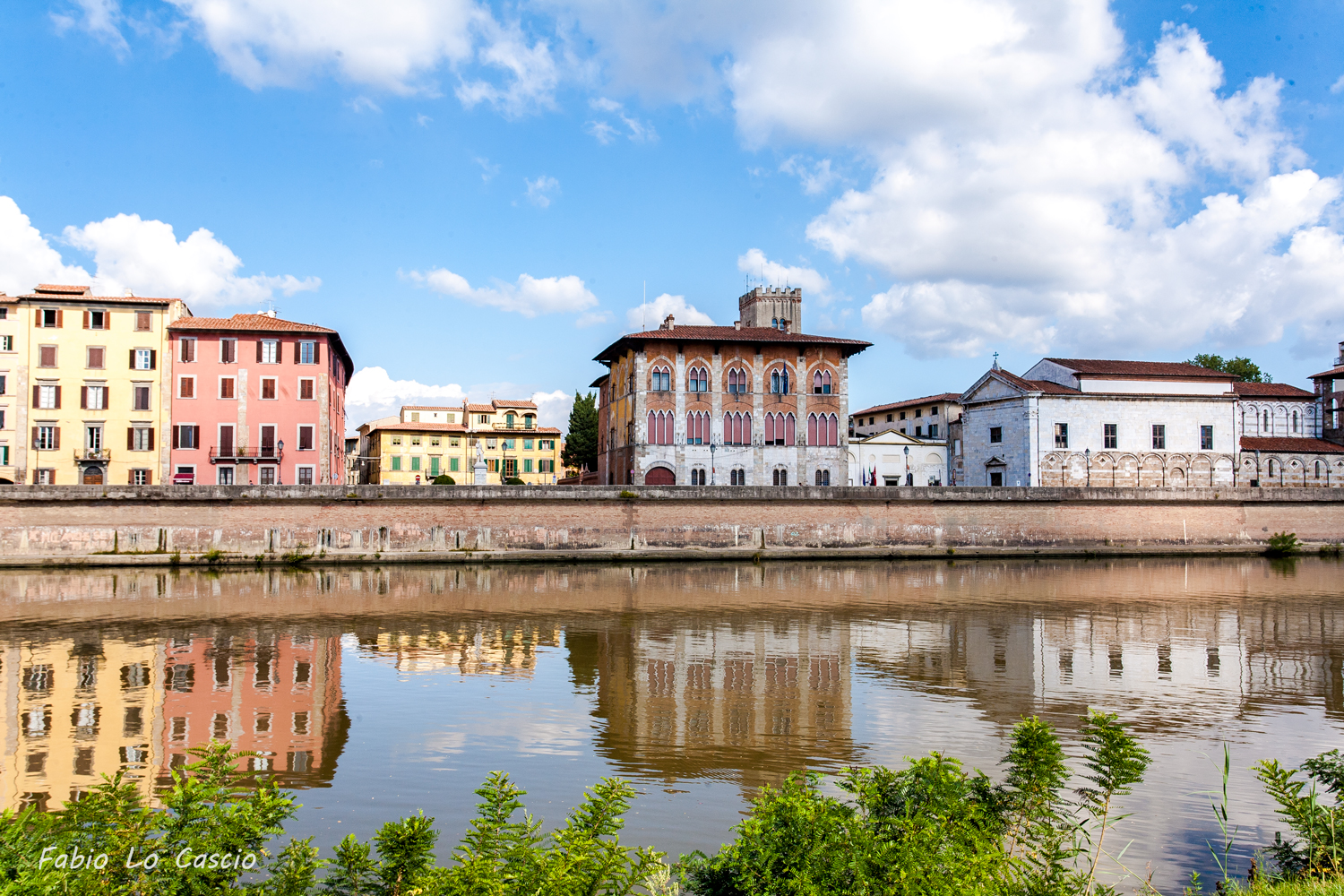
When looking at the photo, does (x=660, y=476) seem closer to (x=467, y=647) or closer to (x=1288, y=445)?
(x=467, y=647)

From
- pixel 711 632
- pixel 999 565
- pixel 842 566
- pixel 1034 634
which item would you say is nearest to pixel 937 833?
pixel 711 632

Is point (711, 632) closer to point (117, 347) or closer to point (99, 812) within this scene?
point (99, 812)

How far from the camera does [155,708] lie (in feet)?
41.6

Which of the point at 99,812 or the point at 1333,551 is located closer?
the point at 99,812

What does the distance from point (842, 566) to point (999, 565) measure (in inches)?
268

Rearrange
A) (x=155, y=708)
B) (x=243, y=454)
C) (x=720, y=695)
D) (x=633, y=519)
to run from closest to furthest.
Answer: (x=155, y=708), (x=720, y=695), (x=633, y=519), (x=243, y=454)

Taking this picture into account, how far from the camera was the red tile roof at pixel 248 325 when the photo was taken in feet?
146

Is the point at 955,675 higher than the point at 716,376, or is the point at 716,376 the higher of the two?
the point at 716,376

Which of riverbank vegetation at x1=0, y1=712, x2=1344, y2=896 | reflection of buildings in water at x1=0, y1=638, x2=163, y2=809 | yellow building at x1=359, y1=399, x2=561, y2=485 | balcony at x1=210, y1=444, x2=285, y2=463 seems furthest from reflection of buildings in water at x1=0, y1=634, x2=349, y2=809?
yellow building at x1=359, y1=399, x2=561, y2=485

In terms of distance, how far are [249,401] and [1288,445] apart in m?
59.6

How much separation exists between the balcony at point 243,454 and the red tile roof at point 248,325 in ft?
19.8

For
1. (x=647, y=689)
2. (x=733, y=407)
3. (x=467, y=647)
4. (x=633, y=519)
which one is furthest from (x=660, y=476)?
(x=647, y=689)

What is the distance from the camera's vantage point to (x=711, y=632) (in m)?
19.4

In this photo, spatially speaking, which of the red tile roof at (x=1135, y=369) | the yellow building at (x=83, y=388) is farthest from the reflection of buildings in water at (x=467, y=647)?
the red tile roof at (x=1135, y=369)
